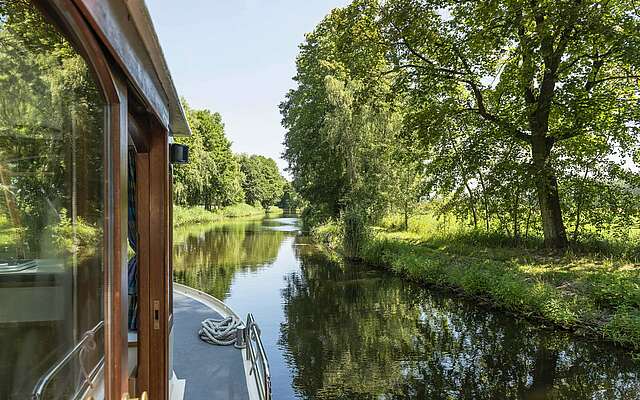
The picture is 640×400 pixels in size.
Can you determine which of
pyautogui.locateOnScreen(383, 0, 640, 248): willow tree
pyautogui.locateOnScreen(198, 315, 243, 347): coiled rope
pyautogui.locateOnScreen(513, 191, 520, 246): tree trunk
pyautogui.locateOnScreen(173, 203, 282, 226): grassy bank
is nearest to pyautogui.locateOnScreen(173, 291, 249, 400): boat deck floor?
pyautogui.locateOnScreen(198, 315, 243, 347): coiled rope

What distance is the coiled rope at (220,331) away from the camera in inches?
199

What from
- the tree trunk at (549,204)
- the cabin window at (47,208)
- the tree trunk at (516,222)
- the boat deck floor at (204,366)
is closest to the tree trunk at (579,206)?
the tree trunk at (549,204)

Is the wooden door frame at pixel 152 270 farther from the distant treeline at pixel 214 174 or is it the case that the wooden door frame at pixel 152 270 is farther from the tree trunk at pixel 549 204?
the distant treeline at pixel 214 174

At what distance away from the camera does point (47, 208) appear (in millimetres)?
1313

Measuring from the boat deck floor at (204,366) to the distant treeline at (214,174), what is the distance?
880 inches

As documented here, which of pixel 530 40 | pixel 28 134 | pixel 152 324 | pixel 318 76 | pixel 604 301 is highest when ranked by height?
pixel 318 76

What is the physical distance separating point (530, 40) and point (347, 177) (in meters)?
10.6

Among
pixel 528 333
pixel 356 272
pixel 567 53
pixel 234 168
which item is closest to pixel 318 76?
pixel 356 272

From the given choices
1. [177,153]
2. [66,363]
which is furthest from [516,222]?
[66,363]

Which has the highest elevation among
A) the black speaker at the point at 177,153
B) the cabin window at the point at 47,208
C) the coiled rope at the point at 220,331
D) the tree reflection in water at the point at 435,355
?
the black speaker at the point at 177,153

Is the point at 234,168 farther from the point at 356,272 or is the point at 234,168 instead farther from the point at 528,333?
the point at 528,333

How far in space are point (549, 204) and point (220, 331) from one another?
31.8ft

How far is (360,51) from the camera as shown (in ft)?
44.0

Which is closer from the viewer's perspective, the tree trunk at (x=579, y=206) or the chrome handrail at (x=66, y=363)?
the chrome handrail at (x=66, y=363)
